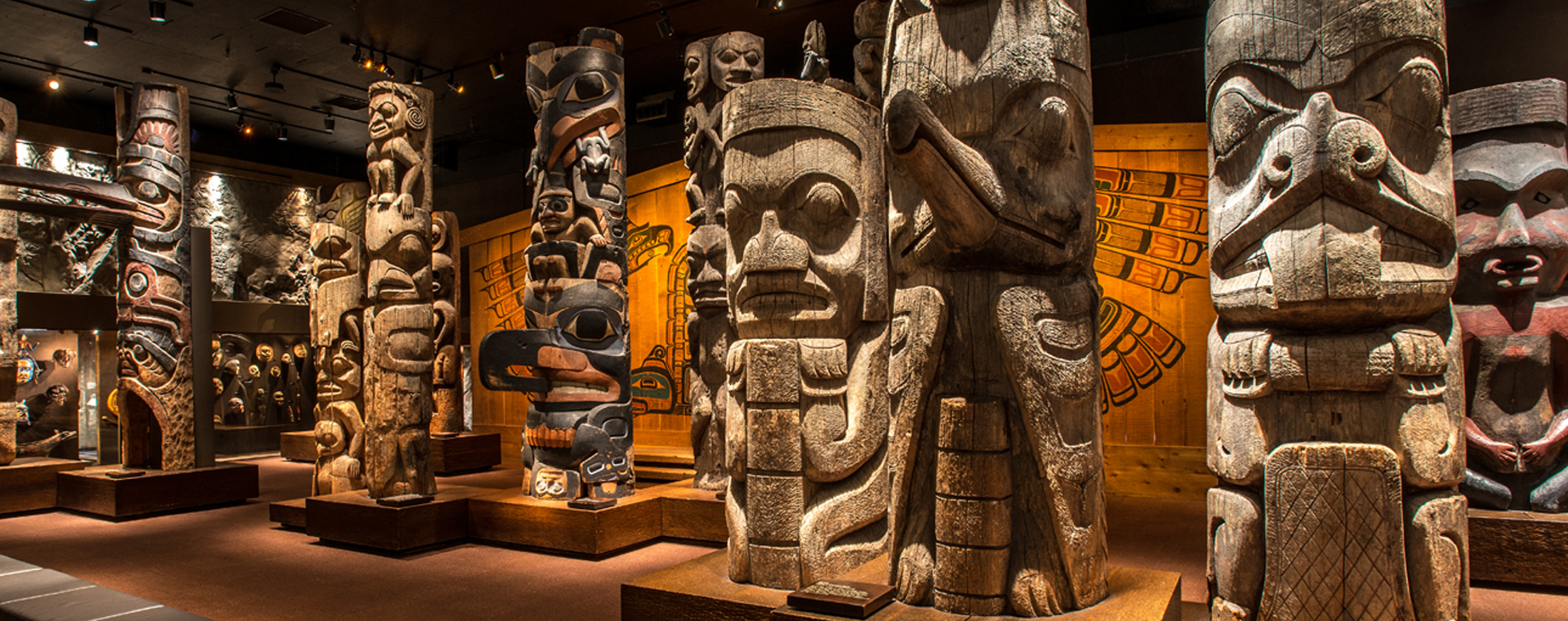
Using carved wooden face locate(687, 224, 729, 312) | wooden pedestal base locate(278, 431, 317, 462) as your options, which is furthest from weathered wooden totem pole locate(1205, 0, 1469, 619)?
wooden pedestal base locate(278, 431, 317, 462)

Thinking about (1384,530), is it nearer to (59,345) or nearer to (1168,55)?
(1168,55)

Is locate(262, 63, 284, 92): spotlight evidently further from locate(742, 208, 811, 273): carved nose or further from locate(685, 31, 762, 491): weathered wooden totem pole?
locate(742, 208, 811, 273): carved nose

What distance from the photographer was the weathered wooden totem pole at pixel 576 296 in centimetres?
497

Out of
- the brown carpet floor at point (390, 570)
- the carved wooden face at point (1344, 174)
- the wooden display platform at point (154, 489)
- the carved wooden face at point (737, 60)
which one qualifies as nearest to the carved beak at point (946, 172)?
the carved wooden face at point (1344, 174)

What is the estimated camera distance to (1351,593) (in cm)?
198

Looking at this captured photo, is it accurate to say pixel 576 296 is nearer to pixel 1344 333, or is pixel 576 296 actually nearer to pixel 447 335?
pixel 1344 333

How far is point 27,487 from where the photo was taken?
6770 millimetres

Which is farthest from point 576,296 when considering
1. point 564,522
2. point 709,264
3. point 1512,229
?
point 1512,229

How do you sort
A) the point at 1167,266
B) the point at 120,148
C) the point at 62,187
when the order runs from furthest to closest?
the point at 120,148 → the point at 1167,266 → the point at 62,187

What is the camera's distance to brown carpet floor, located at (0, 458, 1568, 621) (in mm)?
3699

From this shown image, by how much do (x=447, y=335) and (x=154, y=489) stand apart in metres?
2.80

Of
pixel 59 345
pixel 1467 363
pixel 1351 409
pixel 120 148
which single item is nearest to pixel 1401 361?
pixel 1351 409

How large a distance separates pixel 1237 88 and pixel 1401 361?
30.1 inches

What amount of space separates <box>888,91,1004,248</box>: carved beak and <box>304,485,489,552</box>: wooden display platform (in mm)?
4026
